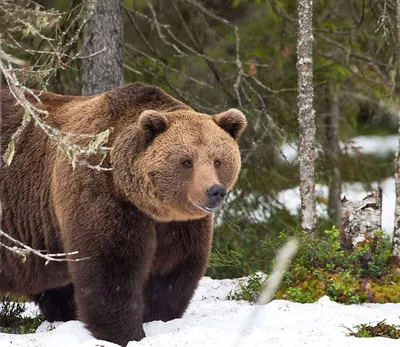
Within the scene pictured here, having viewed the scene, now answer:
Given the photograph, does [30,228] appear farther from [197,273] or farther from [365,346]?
[365,346]

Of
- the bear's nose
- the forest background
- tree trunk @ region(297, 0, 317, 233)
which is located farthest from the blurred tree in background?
the bear's nose

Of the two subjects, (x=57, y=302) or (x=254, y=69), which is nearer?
(x=57, y=302)

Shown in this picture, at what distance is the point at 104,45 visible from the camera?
792 cm

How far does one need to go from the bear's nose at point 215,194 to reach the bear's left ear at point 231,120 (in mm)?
757

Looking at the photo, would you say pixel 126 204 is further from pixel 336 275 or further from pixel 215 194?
pixel 336 275

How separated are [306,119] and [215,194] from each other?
2395mm

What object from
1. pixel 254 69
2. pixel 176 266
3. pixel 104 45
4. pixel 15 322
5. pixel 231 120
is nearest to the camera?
pixel 231 120

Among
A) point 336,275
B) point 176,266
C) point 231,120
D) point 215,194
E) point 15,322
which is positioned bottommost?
point 15,322

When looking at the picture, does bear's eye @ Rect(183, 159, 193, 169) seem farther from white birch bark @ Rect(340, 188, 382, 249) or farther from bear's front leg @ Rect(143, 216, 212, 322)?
white birch bark @ Rect(340, 188, 382, 249)

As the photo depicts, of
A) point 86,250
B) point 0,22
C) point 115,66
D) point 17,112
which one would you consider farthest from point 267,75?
point 86,250

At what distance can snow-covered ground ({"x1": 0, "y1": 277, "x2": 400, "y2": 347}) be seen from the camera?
487 cm

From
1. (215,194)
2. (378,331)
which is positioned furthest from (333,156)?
(215,194)

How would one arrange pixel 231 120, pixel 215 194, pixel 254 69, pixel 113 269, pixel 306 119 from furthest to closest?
pixel 254 69, pixel 306 119, pixel 231 120, pixel 113 269, pixel 215 194

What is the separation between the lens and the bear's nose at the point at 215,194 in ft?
16.2
